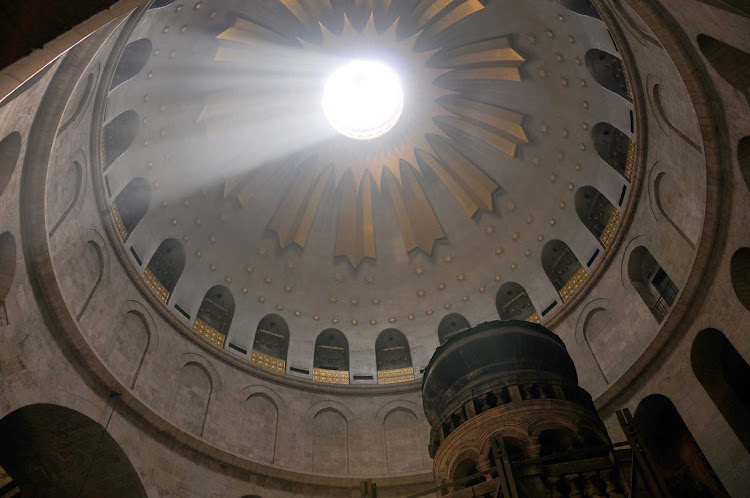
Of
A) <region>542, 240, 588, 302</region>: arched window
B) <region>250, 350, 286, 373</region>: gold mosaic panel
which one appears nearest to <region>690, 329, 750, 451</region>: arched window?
<region>542, 240, 588, 302</region>: arched window

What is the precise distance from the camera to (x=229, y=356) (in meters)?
16.3

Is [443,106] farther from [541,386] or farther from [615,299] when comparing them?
[541,386]

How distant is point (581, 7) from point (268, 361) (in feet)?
44.6

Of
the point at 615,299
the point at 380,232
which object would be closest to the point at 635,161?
the point at 615,299

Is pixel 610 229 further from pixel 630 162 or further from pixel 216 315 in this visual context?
pixel 216 315

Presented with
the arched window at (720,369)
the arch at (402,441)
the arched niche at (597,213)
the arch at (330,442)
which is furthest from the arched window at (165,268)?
the arched window at (720,369)

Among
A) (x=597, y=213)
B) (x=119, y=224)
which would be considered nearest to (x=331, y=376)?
(x=119, y=224)

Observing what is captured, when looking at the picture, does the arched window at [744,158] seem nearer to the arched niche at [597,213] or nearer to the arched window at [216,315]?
the arched niche at [597,213]

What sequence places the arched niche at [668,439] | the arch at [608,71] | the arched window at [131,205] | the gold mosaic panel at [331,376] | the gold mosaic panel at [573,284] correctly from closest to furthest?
1. the arched niche at [668,439]
2. the arch at [608,71]
3. the arched window at [131,205]
4. the gold mosaic panel at [573,284]
5. the gold mosaic panel at [331,376]

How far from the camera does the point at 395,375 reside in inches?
722

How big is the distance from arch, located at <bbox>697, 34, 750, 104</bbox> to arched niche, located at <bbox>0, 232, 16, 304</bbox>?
12.9m

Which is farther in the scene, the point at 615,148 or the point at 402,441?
the point at 402,441

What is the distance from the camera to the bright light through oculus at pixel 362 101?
20.6 metres

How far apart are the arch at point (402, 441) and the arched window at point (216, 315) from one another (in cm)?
567
